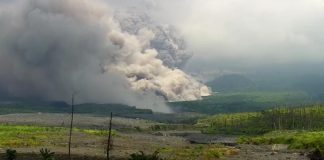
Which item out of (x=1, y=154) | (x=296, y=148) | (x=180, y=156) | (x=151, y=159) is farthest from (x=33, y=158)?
(x=296, y=148)

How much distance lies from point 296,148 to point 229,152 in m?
27.4

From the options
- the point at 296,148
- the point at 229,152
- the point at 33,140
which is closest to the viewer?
the point at 229,152

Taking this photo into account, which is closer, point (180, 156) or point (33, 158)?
point (33, 158)

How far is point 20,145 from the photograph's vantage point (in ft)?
513

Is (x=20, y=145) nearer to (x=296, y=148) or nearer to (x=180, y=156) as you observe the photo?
(x=180, y=156)

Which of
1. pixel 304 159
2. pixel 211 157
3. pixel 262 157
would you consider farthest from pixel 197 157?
pixel 304 159

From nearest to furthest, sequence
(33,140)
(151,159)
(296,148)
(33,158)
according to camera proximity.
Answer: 1. (151,159)
2. (33,158)
3. (296,148)
4. (33,140)

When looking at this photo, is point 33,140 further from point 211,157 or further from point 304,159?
point 304,159

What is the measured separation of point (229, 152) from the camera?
148500mm

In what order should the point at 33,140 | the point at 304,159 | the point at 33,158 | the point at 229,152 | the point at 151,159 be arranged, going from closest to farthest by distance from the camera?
the point at 151,159 → the point at 33,158 → the point at 304,159 → the point at 229,152 → the point at 33,140

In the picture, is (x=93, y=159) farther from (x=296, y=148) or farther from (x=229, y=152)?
(x=296, y=148)

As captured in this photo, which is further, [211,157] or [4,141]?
[4,141]

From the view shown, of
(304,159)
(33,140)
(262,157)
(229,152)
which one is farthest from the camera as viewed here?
(33,140)

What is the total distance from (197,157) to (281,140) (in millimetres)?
64252
